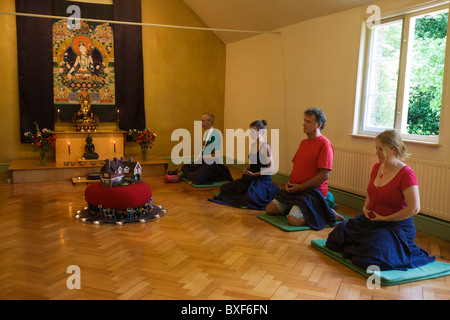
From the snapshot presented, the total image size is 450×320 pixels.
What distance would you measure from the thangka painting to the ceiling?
6.59 ft

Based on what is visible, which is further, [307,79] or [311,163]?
[307,79]

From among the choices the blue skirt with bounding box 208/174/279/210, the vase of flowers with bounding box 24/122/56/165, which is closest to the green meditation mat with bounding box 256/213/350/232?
the blue skirt with bounding box 208/174/279/210

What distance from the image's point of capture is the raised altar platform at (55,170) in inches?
254

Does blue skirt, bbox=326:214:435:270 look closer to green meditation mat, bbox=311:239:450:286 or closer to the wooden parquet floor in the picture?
green meditation mat, bbox=311:239:450:286

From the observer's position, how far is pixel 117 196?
4402mm

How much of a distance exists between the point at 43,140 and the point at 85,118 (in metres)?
0.88

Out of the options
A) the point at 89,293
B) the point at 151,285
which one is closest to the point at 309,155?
the point at 151,285

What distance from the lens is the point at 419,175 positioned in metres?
4.33

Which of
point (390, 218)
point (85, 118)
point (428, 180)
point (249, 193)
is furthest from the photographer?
point (85, 118)

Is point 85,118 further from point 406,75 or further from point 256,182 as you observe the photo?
point 406,75
